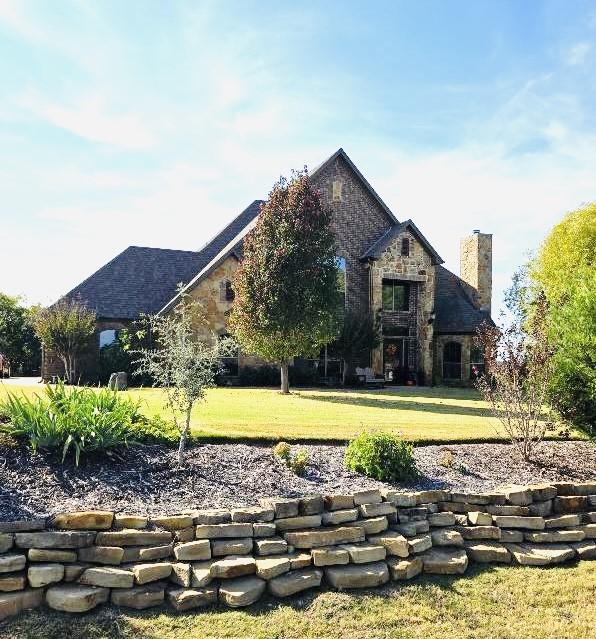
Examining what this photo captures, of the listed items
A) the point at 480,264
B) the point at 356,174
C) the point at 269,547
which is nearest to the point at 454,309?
the point at 480,264

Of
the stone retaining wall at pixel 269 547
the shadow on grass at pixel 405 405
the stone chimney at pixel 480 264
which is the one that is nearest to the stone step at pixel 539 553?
the stone retaining wall at pixel 269 547

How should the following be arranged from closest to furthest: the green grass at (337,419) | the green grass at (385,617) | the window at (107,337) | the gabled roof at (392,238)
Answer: the green grass at (385,617), the green grass at (337,419), the window at (107,337), the gabled roof at (392,238)

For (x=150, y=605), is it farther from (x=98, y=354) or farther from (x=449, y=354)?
(x=449, y=354)

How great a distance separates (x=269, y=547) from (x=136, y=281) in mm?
23454

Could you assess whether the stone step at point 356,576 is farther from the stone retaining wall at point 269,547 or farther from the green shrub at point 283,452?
the green shrub at point 283,452

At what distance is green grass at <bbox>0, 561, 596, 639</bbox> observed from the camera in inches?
200

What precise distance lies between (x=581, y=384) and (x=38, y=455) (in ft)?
27.0

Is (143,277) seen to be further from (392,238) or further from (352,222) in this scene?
(392,238)

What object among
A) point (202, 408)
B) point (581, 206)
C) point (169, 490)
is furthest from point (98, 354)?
point (581, 206)

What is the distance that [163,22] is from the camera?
10164mm

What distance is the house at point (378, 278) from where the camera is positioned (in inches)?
1112

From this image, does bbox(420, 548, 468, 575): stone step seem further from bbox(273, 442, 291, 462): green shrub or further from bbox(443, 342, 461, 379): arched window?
bbox(443, 342, 461, 379): arched window

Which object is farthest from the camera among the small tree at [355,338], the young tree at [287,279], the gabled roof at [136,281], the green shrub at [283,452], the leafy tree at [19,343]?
the leafy tree at [19,343]

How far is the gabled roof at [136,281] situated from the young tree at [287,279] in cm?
709
